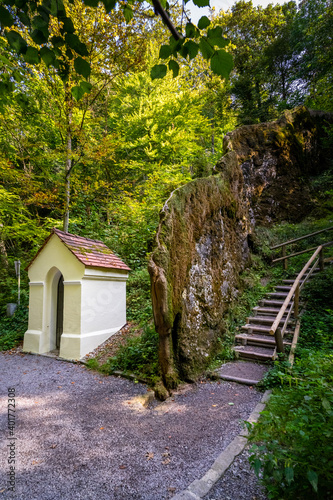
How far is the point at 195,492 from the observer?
2.36 metres

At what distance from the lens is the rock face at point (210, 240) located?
Result: 4598 mm

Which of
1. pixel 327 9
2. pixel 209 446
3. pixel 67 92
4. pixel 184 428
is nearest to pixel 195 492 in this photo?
pixel 209 446

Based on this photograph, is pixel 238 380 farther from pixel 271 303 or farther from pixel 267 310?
pixel 271 303

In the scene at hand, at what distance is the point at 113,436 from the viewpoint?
338 cm

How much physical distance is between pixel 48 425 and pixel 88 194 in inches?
288

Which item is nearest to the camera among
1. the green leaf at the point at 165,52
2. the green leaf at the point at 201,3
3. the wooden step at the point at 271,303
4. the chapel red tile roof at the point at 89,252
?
the green leaf at the point at 201,3

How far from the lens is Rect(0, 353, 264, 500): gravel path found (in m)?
2.57

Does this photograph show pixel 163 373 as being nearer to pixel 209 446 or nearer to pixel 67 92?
pixel 209 446

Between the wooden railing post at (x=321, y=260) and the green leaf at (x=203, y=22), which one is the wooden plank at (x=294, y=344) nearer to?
the wooden railing post at (x=321, y=260)

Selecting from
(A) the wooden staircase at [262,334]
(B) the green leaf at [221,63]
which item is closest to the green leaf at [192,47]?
(B) the green leaf at [221,63]

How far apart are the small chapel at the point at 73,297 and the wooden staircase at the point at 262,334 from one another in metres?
3.57

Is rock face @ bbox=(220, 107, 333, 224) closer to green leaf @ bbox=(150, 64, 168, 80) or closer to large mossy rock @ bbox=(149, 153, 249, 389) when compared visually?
large mossy rock @ bbox=(149, 153, 249, 389)

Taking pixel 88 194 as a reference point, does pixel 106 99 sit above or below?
above

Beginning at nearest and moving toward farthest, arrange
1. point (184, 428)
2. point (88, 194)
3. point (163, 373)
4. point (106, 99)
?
point (184, 428), point (163, 373), point (88, 194), point (106, 99)
